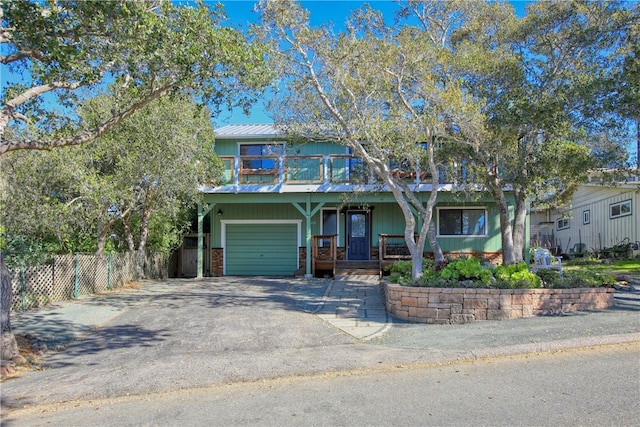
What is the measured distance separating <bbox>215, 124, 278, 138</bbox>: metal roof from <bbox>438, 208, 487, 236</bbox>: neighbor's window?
7192 millimetres

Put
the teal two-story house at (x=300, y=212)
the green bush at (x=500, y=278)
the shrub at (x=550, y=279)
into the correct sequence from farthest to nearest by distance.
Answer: the teal two-story house at (x=300, y=212), the shrub at (x=550, y=279), the green bush at (x=500, y=278)

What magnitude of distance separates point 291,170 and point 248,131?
291cm

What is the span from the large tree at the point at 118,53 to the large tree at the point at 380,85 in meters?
2.03

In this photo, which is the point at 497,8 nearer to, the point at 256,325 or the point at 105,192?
the point at 256,325

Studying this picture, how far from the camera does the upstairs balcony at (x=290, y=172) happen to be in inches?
653

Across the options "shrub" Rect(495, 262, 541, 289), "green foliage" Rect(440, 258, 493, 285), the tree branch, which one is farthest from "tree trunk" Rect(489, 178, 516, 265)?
the tree branch

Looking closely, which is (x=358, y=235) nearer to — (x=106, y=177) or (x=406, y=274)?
(x=406, y=274)

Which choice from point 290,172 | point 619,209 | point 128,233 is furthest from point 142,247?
point 619,209

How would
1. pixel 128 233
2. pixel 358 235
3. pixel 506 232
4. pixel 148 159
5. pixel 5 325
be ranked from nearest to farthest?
pixel 5 325 → pixel 148 159 → pixel 506 232 → pixel 128 233 → pixel 358 235

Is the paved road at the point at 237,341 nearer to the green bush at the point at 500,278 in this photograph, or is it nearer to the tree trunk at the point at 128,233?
the green bush at the point at 500,278

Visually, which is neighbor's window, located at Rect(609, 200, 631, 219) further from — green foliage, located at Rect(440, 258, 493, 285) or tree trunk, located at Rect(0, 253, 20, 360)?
tree trunk, located at Rect(0, 253, 20, 360)

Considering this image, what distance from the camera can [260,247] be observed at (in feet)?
60.8

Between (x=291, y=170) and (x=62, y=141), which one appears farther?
(x=291, y=170)

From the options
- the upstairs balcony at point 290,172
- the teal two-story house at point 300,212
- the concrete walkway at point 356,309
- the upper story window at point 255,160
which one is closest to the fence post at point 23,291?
the concrete walkway at point 356,309
